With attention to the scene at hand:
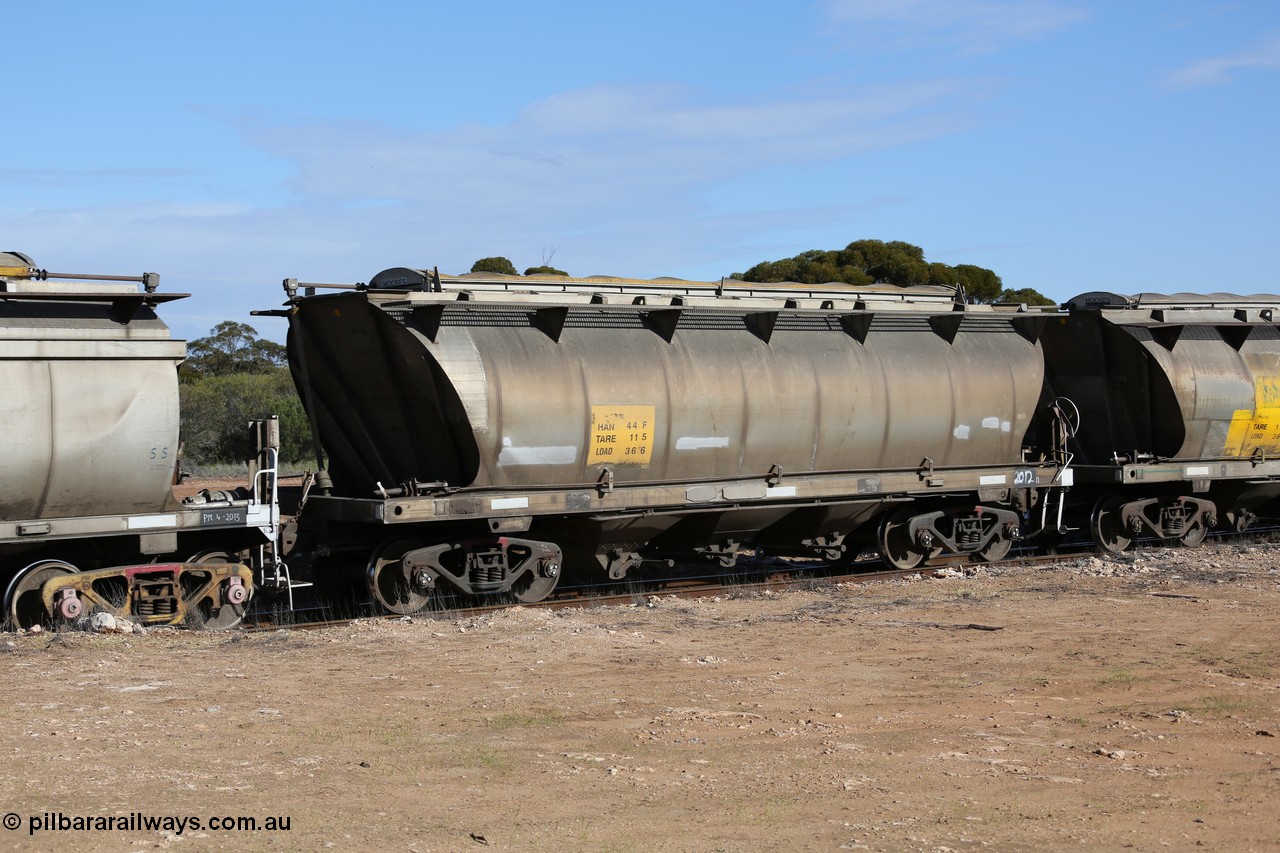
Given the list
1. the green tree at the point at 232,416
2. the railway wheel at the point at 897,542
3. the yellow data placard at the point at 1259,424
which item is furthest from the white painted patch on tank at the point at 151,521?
the green tree at the point at 232,416

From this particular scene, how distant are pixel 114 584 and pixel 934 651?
739 centimetres

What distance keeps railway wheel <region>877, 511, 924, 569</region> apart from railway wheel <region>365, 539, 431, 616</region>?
20.9ft

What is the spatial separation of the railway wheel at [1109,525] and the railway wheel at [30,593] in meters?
Result: 13.8

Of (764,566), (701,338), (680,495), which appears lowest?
(764,566)

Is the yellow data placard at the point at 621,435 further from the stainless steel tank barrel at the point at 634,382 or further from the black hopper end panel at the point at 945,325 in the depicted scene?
the black hopper end panel at the point at 945,325

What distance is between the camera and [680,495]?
1422cm

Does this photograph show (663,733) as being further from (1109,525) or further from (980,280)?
(980,280)

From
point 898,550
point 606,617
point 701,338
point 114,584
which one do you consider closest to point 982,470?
point 898,550

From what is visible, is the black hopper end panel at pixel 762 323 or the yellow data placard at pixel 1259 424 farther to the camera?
the yellow data placard at pixel 1259 424

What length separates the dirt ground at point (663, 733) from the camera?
20.9 ft

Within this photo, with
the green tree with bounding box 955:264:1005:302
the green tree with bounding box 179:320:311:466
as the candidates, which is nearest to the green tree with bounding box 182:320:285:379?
the green tree with bounding box 179:320:311:466

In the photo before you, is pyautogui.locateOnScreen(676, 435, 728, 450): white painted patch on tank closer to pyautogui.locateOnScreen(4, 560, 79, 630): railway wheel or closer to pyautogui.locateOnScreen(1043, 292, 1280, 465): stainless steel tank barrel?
pyautogui.locateOnScreen(4, 560, 79, 630): railway wheel

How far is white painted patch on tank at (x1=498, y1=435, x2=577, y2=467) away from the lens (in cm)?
1304

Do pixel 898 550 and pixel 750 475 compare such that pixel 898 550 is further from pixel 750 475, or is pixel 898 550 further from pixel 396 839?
pixel 396 839
